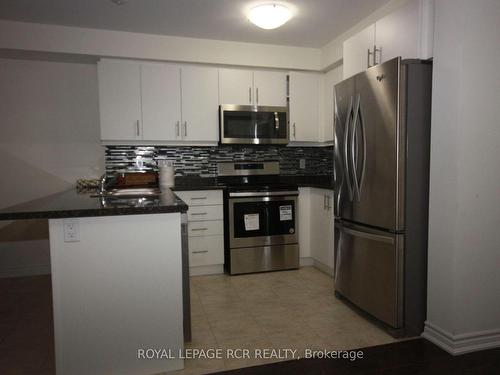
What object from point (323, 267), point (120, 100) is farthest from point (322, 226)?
point (120, 100)

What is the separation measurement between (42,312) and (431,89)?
3.19 meters

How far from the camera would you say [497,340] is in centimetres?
212

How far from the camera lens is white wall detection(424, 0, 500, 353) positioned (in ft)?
6.38

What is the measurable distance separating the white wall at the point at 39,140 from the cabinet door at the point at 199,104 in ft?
3.23

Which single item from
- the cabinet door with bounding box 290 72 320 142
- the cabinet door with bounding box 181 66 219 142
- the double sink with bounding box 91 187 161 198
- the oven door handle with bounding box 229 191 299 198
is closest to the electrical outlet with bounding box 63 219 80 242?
the double sink with bounding box 91 187 161 198

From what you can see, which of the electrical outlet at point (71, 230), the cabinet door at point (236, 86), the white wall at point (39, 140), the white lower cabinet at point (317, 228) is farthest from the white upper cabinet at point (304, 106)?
the electrical outlet at point (71, 230)

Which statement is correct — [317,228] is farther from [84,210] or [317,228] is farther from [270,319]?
[84,210]

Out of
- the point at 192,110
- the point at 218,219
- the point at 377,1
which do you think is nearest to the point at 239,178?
the point at 218,219

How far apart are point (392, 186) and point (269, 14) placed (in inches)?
65.5

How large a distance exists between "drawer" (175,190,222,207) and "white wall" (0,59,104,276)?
1.06 metres

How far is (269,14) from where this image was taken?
2.77 m

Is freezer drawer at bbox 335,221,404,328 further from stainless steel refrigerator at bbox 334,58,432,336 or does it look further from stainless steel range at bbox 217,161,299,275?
stainless steel range at bbox 217,161,299,275

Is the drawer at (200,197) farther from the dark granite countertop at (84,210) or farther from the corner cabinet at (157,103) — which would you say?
the dark granite countertop at (84,210)

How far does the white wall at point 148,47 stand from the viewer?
125 inches
